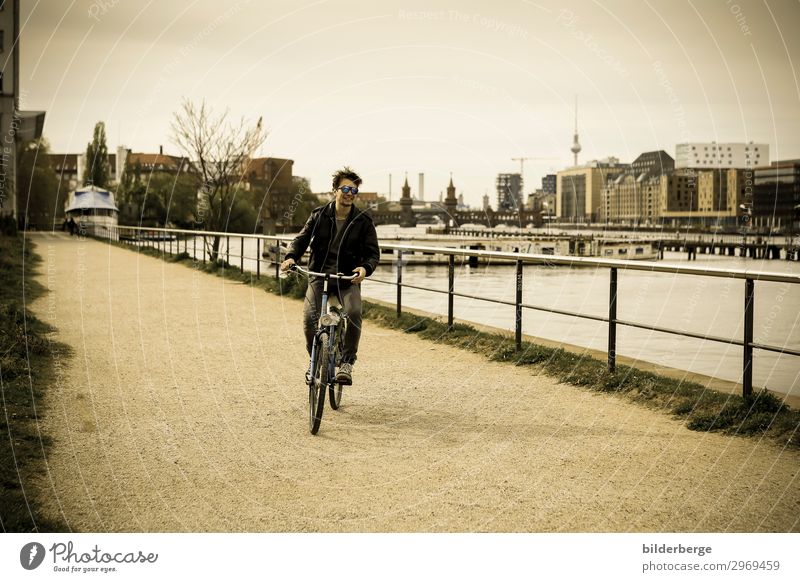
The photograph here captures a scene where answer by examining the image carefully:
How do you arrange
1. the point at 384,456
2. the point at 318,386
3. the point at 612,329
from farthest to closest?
the point at 612,329 < the point at 318,386 < the point at 384,456

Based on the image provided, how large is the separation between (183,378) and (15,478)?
11.5ft

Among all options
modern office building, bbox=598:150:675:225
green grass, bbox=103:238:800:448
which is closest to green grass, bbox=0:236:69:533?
green grass, bbox=103:238:800:448

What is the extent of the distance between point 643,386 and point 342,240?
3.08 metres

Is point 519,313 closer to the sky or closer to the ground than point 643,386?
closer to the sky

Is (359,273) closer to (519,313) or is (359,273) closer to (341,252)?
(341,252)

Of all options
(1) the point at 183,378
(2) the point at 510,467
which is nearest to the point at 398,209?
(1) the point at 183,378

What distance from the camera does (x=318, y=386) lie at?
609 centimetres
